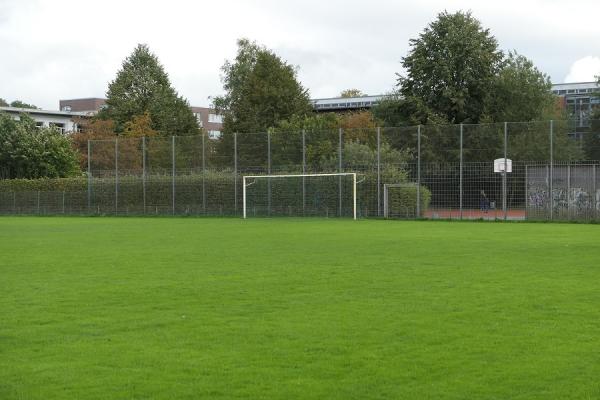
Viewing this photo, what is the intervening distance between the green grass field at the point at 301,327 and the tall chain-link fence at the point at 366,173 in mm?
18921

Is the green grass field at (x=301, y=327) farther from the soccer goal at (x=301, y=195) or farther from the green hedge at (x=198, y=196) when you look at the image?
the soccer goal at (x=301, y=195)

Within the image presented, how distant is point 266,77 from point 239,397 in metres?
63.5

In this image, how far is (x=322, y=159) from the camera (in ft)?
130

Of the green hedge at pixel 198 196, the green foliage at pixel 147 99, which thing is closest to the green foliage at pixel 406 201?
the green hedge at pixel 198 196

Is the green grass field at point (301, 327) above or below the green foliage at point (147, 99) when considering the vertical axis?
below

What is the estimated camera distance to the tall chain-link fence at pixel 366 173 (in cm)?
3481

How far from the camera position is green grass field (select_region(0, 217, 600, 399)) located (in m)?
6.05

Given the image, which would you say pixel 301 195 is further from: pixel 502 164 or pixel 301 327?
A: pixel 301 327

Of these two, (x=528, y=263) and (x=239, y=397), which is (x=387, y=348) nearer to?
(x=239, y=397)

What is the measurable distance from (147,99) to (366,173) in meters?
44.4

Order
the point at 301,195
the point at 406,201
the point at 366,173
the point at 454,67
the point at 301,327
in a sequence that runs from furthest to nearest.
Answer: the point at 454,67 → the point at 301,195 → the point at 366,173 → the point at 406,201 → the point at 301,327

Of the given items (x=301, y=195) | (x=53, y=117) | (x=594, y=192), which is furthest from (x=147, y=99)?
(x=594, y=192)

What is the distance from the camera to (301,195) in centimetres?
3928

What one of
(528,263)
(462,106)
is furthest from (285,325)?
(462,106)
